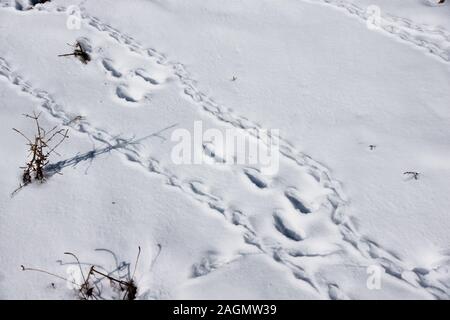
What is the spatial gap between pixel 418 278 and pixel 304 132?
1.24m

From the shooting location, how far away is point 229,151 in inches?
112

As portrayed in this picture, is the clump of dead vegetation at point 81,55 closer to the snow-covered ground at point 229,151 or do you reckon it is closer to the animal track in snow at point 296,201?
the snow-covered ground at point 229,151

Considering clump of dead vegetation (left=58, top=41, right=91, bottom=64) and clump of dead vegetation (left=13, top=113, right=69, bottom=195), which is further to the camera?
clump of dead vegetation (left=58, top=41, right=91, bottom=64)

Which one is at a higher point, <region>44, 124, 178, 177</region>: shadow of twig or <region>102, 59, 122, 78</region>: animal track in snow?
<region>102, 59, 122, 78</region>: animal track in snow

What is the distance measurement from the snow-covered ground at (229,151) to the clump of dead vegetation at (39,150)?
2.2 inches

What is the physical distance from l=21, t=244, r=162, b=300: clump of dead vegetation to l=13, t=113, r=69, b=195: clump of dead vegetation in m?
0.64

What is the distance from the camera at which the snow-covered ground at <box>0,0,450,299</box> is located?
229 cm

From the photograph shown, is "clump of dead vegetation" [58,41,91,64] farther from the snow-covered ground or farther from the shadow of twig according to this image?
the shadow of twig

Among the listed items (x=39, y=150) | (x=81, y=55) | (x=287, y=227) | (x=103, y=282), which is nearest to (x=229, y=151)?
(x=287, y=227)

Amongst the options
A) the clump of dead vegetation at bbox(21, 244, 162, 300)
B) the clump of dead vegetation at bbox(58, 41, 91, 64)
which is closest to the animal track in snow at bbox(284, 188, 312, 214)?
the clump of dead vegetation at bbox(21, 244, 162, 300)

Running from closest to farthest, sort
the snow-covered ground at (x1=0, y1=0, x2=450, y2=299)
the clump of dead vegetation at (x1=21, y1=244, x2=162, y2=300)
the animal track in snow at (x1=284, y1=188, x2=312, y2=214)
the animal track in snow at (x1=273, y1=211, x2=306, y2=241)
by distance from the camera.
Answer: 1. the clump of dead vegetation at (x1=21, y1=244, x2=162, y2=300)
2. the snow-covered ground at (x1=0, y1=0, x2=450, y2=299)
3. the animal track in snow at (x1=273, y1=211, x2=306, y2=241)
4. the animal track in snow at (x1=284, y1=188, x2=312, y2=214)

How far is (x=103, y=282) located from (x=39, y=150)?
1103mm
